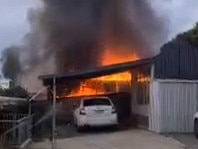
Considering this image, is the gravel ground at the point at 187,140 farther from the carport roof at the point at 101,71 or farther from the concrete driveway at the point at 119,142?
the carport roof at the point at 101,71

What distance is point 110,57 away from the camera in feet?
104

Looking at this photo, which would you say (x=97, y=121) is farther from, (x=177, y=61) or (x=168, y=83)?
(x=177, y=61)

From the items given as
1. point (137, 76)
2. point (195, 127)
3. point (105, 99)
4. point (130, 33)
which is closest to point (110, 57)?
point (130, 33)

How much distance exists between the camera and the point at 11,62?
1556 inches

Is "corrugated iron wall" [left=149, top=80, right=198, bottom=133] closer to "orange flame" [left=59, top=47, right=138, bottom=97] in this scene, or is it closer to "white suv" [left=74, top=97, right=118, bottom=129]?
"white suv" [left=74, top=97, right=118, bottom=129]

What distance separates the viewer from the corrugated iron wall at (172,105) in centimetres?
2217

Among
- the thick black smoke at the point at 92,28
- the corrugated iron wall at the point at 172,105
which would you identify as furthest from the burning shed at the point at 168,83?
the thick black smoke at the point at 92,28

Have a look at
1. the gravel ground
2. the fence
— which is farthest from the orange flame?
the fence

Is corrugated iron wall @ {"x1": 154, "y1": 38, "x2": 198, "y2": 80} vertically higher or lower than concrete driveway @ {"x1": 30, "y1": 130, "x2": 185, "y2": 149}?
higher

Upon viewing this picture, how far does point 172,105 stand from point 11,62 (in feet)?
63.1

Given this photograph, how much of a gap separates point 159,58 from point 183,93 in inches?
64.2

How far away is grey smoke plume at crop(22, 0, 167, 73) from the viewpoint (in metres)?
33.3

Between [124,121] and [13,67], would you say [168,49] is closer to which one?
[124,121]

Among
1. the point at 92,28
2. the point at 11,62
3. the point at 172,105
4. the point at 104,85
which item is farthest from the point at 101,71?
the point at 11,62
